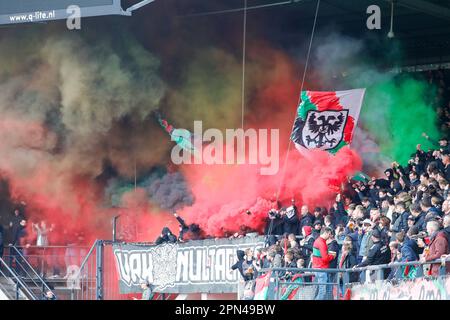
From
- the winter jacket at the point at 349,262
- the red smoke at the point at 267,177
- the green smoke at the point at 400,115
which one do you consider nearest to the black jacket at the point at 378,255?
the winter jacket at the point at 349,262

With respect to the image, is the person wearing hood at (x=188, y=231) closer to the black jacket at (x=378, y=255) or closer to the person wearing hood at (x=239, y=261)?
the person wearing hood at (x=239, y=261)

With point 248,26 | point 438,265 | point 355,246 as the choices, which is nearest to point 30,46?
point 248,26

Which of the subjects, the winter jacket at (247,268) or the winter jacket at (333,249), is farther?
the winter jacket at (247,268)

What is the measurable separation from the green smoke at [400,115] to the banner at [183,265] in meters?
5.27

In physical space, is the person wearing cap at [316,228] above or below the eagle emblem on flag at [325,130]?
below

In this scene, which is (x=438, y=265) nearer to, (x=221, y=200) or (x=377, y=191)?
(x=377, y=191)

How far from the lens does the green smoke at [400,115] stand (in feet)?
76.1

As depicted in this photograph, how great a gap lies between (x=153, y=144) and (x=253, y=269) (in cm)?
826

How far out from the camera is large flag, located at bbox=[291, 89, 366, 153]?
2141 cm

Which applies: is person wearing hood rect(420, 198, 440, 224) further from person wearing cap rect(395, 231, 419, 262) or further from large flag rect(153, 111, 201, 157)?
large flag rect(153, 111, 201, 157)

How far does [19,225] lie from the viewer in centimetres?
2450

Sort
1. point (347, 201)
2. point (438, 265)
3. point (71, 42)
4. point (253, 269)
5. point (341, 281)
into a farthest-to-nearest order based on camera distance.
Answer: point (71, 42)
point (347, 201)
point (253, 269)
point (341, 281)
point (438, 265)

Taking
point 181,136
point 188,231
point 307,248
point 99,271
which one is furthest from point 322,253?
point 181,136

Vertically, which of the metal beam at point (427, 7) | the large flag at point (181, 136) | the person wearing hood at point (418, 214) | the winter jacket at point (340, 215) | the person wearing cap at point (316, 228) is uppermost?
the metal beam at point (427, 7)
